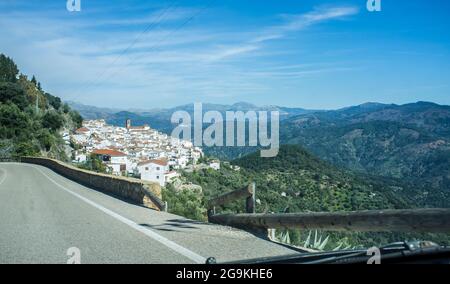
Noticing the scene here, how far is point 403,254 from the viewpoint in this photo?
3.42 metres

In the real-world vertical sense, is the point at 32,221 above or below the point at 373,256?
below

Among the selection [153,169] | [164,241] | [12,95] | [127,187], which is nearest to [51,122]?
[12,95]

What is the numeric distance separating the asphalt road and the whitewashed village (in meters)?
61.5

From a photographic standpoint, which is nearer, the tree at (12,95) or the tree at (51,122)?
the tree at (12,95)

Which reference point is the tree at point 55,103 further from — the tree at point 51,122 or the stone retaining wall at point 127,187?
the stone retaining wall at point 127,187

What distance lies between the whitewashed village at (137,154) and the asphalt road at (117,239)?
2420 inches

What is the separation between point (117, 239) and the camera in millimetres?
7473

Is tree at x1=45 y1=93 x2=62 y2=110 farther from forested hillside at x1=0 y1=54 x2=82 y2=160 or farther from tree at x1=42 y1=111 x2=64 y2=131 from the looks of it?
tree at x1=42 y1=111 x2=64 y2=131

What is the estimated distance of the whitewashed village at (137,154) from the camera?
284 ft

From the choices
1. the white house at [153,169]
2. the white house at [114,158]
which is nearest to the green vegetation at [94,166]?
the white house at [153,169]

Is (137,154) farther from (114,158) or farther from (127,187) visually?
(127,187)
